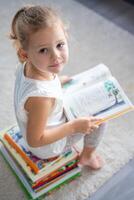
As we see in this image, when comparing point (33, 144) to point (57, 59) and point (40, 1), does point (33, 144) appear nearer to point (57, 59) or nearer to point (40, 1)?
point (57, 59)

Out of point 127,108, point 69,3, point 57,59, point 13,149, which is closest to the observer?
point 57,59

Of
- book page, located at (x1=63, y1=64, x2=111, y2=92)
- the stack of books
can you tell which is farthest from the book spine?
book page, located at (x1=63, y1=64, x2=111, y2=92)

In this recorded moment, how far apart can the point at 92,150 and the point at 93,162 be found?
0.06 m

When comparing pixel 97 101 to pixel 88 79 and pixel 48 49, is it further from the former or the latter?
pixel 48 49

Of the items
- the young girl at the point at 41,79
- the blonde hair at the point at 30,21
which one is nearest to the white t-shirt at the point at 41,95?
the young girl at the point at 41,79

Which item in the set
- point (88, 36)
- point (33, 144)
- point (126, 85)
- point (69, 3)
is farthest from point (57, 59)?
point (69, 3)

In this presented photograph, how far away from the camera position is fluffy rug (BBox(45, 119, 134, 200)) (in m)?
1.18

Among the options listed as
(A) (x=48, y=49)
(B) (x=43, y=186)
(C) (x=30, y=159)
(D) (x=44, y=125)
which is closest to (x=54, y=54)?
(A) (x=48, y=49)

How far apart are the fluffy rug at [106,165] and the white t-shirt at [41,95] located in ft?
0.64

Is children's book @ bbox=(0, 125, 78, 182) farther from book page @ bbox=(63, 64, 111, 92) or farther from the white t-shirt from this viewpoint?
book page @ bbox=(63, 64, 111, 92)

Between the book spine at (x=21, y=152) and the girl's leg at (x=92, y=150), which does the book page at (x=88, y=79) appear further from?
the book spine at (x=21, y=152)

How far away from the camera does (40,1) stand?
6.94 feet

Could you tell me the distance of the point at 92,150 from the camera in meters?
1.19

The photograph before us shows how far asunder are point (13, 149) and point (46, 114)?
0.32 m
